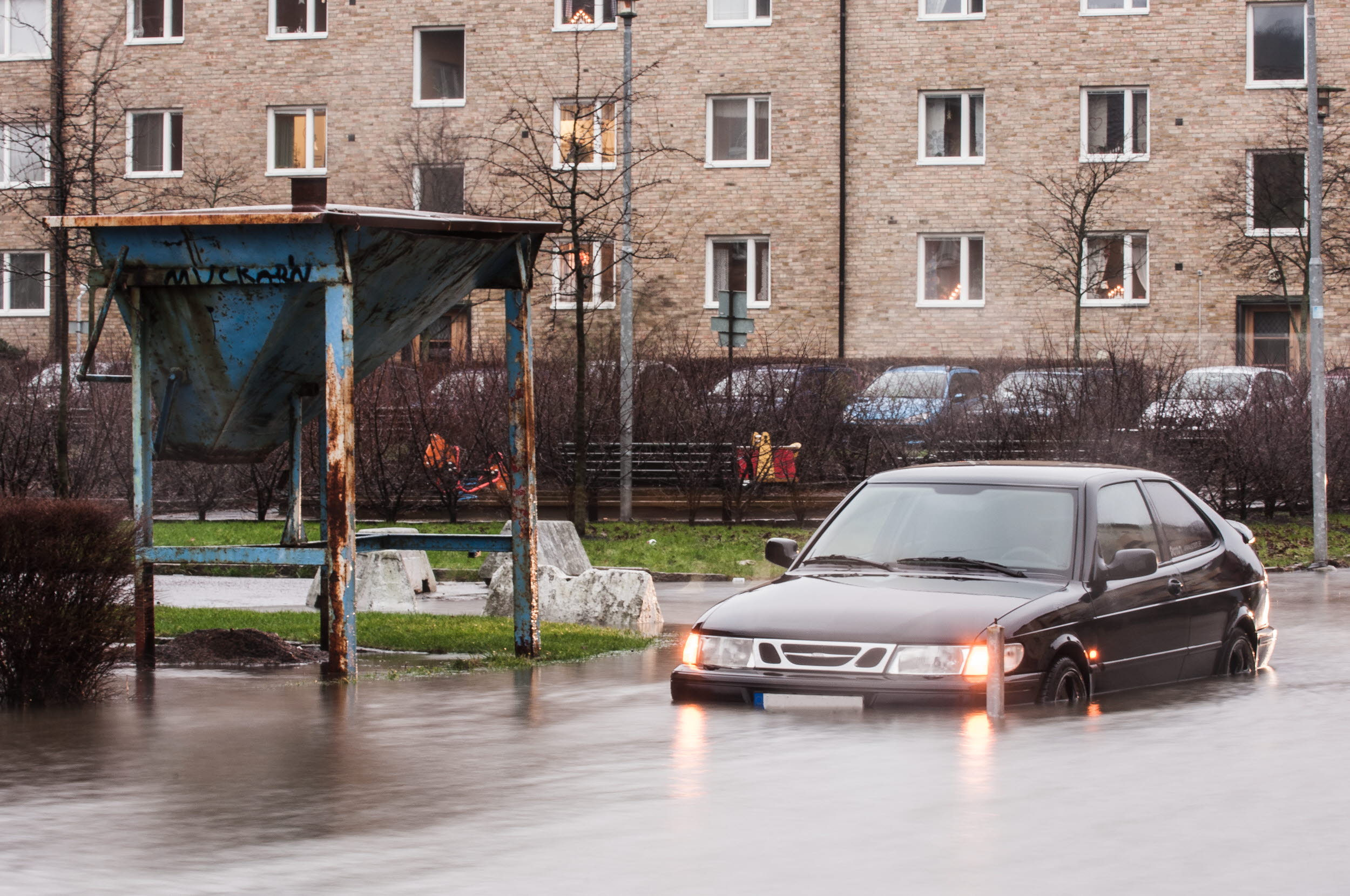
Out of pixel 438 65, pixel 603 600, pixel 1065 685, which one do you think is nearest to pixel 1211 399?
pixel 603 600

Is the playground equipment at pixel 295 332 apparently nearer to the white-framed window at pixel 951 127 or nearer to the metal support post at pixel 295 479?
the metal support post at pixel 295 479

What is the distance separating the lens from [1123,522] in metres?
9.61

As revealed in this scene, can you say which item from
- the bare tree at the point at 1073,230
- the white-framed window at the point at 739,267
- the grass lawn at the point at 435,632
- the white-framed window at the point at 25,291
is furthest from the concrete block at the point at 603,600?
the white-framed window at the point at 25,291

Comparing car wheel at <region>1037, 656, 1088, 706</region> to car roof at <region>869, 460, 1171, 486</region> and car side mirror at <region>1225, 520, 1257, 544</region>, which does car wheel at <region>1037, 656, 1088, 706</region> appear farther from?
car side mirror at <region>1225, 520, 1257, 544</region>

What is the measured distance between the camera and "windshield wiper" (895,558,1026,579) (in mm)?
9000

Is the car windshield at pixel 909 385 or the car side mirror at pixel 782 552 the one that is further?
the car windshield at pixel 909 385

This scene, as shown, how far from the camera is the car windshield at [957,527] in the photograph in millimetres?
9156

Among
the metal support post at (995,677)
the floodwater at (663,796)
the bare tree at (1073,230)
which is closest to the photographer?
the floodwater at (663,796)

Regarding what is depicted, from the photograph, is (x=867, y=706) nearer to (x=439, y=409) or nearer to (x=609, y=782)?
(x=609, y=782)

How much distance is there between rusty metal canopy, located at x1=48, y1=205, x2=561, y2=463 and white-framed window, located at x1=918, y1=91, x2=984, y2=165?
29945mm

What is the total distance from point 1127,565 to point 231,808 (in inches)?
175

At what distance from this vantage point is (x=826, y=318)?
136 ft

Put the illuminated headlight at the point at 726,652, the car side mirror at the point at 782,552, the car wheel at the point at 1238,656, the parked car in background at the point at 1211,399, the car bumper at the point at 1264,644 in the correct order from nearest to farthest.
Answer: the illuminated headlight at the point at 726,652 → the car side mirror at the point at 782,552 → the car wheel at the point at 1238,656 → the car bumper at the point at 1264,644 → the parked car in background at the point at 1211,399

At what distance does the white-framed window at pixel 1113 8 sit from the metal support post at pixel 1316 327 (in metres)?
19.9
